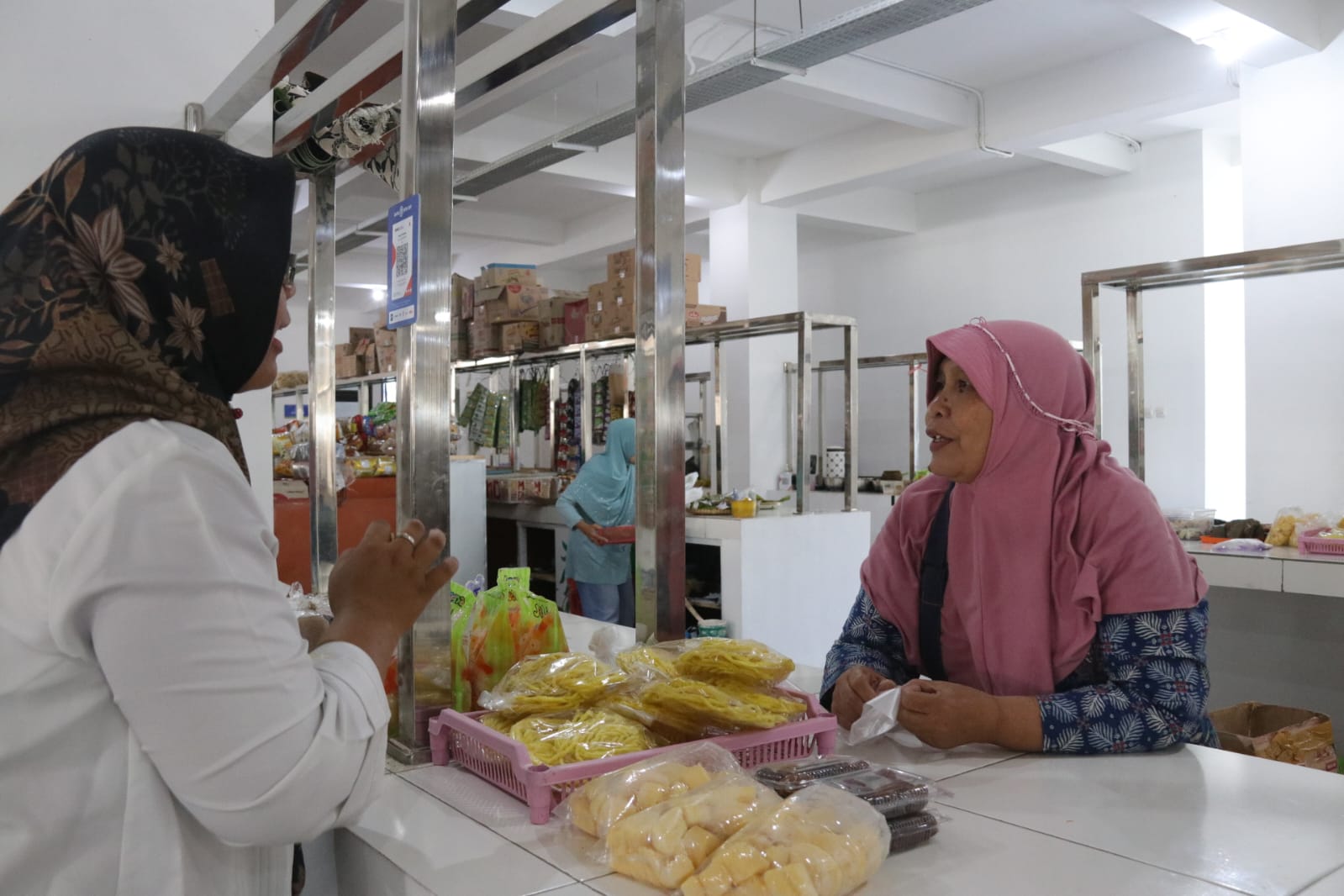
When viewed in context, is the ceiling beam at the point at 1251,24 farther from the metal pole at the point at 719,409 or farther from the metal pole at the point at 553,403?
the metal pole at the point at 553,403

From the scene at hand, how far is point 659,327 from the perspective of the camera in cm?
181

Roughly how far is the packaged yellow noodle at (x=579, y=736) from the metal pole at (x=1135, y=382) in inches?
126

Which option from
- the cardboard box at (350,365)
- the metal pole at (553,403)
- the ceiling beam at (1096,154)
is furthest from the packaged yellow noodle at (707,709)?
the cardboard box at (350,365)

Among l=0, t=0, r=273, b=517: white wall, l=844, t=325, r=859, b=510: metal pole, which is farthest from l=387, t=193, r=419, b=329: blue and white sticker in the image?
l=844, t=325, r=859, b=510: metal pole

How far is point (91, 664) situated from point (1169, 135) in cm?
905

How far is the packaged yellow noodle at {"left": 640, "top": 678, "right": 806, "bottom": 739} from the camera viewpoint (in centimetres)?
134

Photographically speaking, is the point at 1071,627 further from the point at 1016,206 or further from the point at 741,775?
the point at 1016,206

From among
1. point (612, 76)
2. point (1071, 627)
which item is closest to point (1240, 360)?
point (612, 76)

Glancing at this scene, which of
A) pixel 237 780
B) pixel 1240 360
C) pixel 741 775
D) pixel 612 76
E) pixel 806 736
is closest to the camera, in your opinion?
pixel 237 780

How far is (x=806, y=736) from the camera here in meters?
1.48

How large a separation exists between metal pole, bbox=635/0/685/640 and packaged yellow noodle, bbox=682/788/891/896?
29.6 inches

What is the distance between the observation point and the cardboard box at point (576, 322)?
6715 millimetres

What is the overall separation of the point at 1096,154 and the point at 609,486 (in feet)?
17.2

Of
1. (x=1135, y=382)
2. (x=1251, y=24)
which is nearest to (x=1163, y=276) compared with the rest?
(x=1135, y=382)
